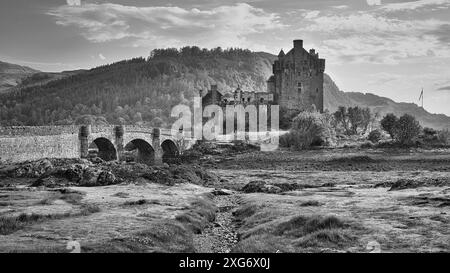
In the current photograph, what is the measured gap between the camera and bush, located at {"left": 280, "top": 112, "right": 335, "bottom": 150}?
10844 cm

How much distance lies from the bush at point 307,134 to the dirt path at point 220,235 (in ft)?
231

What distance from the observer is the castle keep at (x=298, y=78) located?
145 meters

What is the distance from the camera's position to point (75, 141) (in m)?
64.9

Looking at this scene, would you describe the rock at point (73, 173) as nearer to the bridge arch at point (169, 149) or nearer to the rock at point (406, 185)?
the rock at point (406, 185)

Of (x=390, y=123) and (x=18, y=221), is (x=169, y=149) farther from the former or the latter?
(x=18, y=221)

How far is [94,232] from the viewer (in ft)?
77.4

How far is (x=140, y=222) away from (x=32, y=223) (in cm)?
542

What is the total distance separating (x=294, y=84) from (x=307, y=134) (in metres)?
39.3

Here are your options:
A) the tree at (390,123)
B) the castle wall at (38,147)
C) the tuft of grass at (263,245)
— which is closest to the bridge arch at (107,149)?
the castle wall at (38,147)

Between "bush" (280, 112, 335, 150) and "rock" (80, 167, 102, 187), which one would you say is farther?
"bush" (280, 112, 335, 150)

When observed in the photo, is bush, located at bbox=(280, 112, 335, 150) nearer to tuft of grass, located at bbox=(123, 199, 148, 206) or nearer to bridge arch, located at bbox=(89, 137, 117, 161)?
bridge arch, located at bbox=(89, 137, 117, 161)

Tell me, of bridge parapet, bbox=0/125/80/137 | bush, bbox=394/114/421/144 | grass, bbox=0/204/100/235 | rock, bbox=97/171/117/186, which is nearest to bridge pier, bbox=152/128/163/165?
bridge parapet, bbox=0/125/80/137

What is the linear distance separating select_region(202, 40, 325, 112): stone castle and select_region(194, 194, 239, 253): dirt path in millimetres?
106295

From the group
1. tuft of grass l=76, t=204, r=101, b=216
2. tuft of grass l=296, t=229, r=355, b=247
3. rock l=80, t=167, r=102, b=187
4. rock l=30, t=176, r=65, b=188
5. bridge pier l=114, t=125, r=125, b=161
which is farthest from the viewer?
bridge pier l=114, t=125, r=125, b=161
